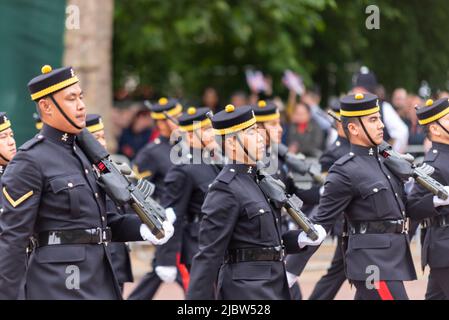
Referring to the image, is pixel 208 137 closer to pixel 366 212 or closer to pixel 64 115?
pixel 366 212

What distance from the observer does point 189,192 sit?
33.2 feet

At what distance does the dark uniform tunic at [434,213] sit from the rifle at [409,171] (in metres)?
0.11

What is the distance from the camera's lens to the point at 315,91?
18.8 metres

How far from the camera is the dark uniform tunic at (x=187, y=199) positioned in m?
10.1

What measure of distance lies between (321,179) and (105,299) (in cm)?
420

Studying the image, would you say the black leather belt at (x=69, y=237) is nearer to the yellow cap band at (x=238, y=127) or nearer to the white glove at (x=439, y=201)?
the yellow cap band at (x=238, y=127)

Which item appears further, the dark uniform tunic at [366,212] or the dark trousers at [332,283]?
the dark trousers at [332,283]

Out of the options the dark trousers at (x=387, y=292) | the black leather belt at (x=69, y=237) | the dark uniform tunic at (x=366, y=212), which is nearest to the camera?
the black leather belt at (x=69, y=237)

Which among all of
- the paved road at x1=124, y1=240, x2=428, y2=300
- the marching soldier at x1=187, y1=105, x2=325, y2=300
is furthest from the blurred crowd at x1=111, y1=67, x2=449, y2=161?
the marching soldier at x1=187, y1=105, x2=325, y2=300

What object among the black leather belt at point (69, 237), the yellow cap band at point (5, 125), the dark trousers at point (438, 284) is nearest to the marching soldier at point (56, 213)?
the black leather belt at point (69, 237)

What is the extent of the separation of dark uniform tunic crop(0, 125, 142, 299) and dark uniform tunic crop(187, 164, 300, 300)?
64 cm

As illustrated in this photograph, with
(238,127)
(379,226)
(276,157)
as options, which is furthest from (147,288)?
(238,127)

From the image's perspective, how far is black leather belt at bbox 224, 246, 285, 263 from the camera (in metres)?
7.32
